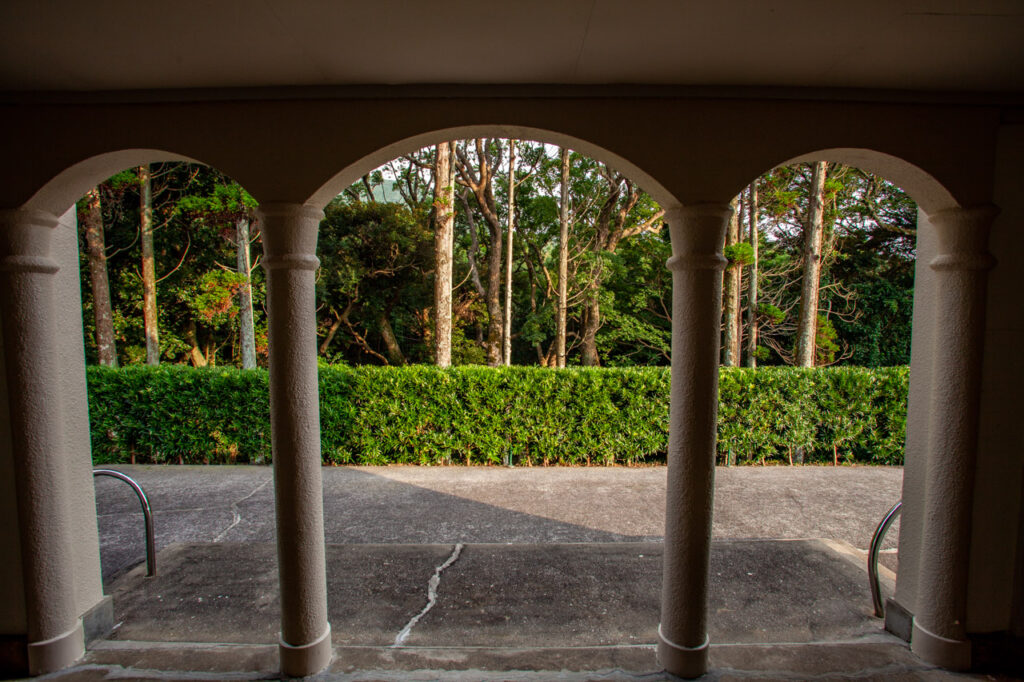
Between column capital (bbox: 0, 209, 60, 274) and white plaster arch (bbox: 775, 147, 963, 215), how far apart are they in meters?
3.80

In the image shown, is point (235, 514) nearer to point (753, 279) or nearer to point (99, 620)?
point (99, 620)

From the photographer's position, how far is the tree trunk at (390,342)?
43.7 ft

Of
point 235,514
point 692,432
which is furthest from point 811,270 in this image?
point 235,514

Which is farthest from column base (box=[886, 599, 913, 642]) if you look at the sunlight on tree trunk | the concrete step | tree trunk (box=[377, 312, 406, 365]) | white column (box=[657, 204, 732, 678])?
tree trunk (box=[377, 312, 406, 365])

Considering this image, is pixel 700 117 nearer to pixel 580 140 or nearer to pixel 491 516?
pixel 580 140

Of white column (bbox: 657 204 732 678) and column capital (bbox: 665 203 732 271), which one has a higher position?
column capital (bbox: 665 203 732 271)

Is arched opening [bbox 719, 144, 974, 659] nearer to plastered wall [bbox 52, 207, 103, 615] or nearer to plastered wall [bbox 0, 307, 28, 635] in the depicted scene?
plastered wall [bbox 52, 207, 103, 615]

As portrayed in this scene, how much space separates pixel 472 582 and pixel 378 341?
11.1 m

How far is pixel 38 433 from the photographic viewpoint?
102 inches

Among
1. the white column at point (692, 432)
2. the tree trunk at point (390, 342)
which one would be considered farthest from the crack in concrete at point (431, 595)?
the tree trunk at point (390, 342)

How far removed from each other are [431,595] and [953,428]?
335 centimetres

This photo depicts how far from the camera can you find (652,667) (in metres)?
2.63

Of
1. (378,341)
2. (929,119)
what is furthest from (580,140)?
(378,341)

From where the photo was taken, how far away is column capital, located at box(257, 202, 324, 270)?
8.01 feet
